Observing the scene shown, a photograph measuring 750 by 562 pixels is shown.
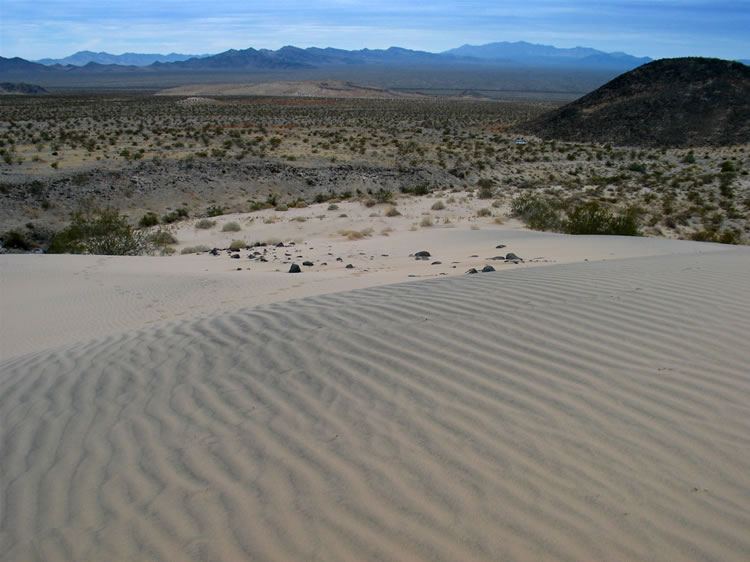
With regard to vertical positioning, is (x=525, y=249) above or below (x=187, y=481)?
below

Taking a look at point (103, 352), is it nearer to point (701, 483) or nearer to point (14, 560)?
point (14, 560)

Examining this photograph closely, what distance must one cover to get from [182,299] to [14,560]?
20.9 feet

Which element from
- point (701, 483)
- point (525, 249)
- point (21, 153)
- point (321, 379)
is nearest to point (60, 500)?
point (321, 379)

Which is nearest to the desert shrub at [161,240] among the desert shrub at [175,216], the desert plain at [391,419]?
the desert shrub at [175,216]

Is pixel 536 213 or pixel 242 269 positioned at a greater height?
pixel 536 213

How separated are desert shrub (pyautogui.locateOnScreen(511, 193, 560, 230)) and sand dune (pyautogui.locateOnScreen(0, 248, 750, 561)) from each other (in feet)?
34.9

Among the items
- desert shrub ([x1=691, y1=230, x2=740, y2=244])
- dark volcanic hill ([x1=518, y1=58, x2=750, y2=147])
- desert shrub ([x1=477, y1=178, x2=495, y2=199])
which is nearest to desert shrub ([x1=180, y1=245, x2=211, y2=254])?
desert shrub ([x1=477, y1=178, x2=495, y2=199])

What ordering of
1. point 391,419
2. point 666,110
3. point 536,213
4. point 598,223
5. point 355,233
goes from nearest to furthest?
point 391,419 → point 598,223 → point 355,233 → point 536,213 → point 666,110

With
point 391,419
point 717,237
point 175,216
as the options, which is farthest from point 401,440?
point 175,216

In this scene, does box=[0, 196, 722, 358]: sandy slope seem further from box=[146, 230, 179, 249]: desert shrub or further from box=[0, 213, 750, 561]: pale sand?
box=[0, 213, 750, 561]: pale sand

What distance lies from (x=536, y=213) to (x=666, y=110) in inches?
1245

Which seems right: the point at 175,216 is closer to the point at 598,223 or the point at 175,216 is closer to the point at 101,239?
the point at 101,239

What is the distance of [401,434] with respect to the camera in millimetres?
3203

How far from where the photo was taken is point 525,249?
39.4ft
